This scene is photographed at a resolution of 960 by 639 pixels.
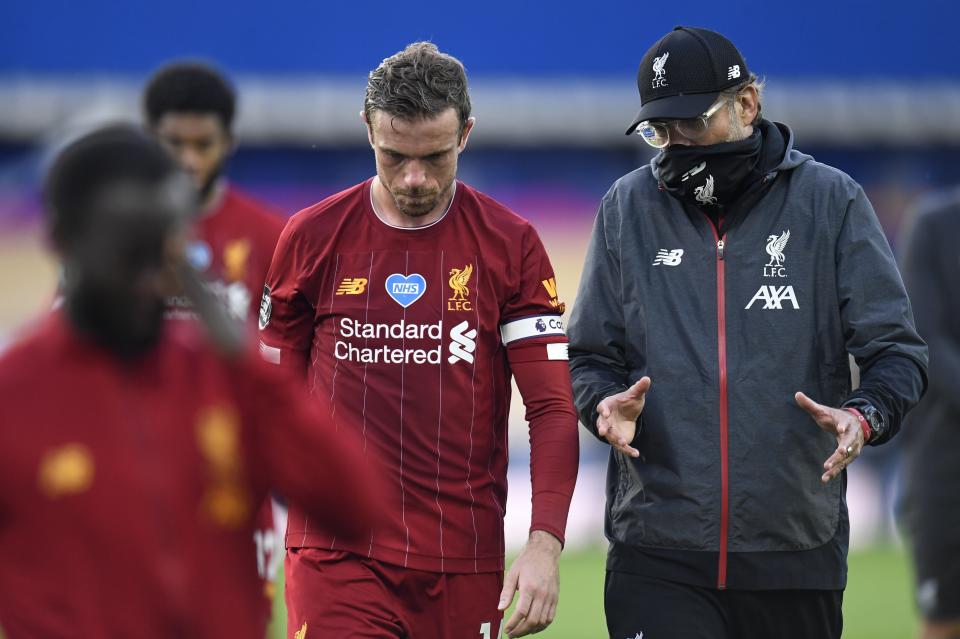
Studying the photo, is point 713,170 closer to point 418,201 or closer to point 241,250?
point 418,201

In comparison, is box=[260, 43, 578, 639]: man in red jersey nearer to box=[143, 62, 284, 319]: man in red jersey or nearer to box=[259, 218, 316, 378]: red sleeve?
box=[259, 218, 316, 378]: red sleeve

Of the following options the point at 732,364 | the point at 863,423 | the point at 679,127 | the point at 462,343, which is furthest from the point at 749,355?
the point at 462,343

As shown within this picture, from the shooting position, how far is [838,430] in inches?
168

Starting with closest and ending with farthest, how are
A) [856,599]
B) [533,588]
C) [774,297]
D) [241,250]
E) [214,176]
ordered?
1. [533,588]
2. [774,297]
3. [241,250]
4. [214,176]
5. [856,599]

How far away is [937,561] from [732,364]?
2875 mm

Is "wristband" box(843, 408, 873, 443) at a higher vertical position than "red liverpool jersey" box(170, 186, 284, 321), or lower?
lower

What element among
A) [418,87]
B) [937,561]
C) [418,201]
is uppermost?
[418,87]

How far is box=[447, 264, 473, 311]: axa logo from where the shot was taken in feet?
15.4

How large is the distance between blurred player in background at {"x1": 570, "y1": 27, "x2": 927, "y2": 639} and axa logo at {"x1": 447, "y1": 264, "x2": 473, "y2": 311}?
0.39 metres

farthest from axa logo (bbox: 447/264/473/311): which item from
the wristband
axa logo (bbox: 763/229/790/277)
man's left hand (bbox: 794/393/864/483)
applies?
the wristband

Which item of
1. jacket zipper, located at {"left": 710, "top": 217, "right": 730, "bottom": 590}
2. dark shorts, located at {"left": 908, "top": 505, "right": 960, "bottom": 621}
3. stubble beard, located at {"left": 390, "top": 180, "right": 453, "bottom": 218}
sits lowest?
dark shorts, located at {"left": 908, "top": 505, "right": 960, "bottom": 621}

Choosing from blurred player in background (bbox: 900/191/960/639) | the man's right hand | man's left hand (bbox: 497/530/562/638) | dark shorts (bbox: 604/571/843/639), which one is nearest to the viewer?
man's left hand (bbox: 497/530/562/638)

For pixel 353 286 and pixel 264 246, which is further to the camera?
pixel 264 246

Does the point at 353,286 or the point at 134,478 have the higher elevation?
the point at 353,286
